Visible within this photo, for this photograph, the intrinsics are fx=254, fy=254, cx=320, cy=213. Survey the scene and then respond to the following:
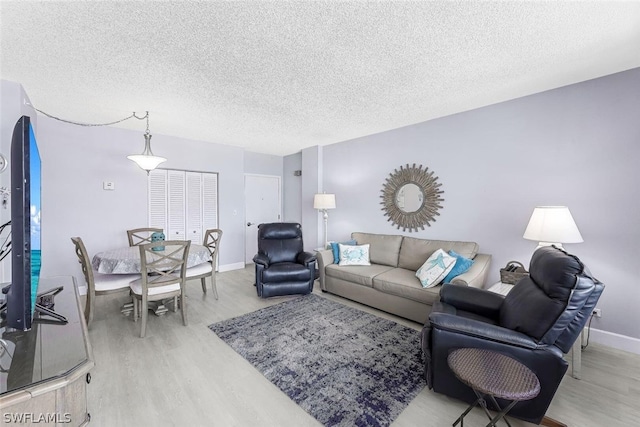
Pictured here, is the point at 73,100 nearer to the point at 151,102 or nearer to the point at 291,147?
the point at 151,102

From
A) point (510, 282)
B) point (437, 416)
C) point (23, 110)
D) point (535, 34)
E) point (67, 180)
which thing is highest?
point (535, 34)

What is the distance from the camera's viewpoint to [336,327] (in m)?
2.74

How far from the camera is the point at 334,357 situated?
7.23ft

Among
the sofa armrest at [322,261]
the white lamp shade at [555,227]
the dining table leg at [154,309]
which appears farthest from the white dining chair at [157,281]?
the white lamp shade at [555,227]

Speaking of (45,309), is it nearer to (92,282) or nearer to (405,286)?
(92,282)

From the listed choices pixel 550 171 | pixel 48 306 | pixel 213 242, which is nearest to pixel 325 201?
pixel 213 242

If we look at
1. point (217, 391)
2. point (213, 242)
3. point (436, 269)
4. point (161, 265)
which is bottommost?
point (217, 391)

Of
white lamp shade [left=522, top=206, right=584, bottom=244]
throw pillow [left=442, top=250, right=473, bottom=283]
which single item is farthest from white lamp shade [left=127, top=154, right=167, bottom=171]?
white lamp shade [left=522, top=206, right=584, bottom=244]

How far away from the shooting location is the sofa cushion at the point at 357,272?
3.25 meters

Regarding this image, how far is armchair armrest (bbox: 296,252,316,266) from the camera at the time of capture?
365cm

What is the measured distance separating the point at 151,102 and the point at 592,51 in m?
4.16

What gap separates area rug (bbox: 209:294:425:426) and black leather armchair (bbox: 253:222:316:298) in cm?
33

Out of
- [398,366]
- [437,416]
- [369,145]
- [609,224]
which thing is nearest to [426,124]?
[369,145]

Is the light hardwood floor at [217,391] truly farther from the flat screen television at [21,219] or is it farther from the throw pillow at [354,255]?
the throw pillow at [354,255]
